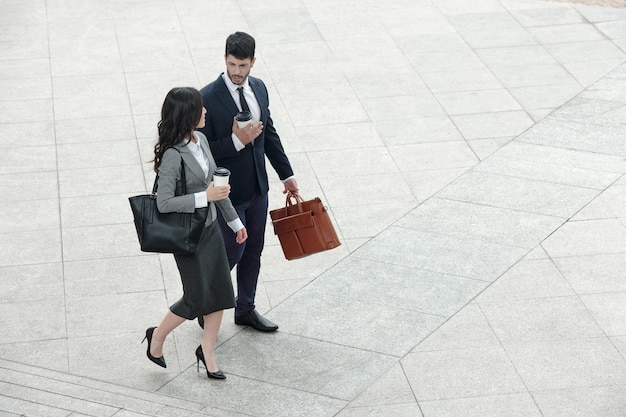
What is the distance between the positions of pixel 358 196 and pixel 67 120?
333 centimetres

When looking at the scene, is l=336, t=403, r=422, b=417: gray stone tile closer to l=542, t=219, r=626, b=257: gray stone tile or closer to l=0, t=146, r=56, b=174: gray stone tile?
l=542, t=219, r=626, b=257: gray stone tile

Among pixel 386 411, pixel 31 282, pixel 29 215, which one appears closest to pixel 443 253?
pixel 386 411

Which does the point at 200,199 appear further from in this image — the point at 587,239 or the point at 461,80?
the point at 461,80

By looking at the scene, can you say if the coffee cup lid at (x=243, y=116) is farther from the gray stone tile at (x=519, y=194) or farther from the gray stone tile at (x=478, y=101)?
the gray stone tile at (x=478, y=101)

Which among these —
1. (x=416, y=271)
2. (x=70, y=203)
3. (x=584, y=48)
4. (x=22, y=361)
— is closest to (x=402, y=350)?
(x=416, y=271)

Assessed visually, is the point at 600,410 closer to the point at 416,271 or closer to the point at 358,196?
the point at 416,271

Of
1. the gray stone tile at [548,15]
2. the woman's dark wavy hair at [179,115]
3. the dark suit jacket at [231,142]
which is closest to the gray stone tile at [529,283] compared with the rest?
the dark suit jacket at [231,142]

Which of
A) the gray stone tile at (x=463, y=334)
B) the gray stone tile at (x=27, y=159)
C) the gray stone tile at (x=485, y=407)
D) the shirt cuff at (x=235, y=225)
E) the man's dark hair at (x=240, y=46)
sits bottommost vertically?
the gray stone tile at (x=27, y=159)

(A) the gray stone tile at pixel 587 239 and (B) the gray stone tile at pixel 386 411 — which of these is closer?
(B) the gray stone tile at pixel 386 411

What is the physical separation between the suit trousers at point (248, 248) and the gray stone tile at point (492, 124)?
3916mm

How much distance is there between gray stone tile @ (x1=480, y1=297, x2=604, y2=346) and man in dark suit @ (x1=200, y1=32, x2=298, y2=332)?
166 centimetres

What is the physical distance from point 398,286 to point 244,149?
1.85m

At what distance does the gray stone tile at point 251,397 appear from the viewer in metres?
6.75

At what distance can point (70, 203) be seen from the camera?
368 inches
